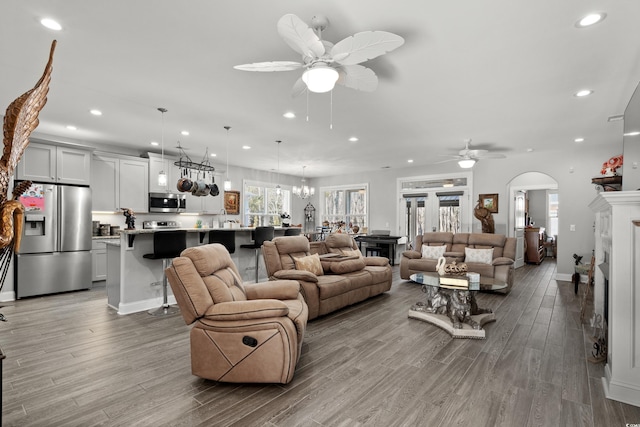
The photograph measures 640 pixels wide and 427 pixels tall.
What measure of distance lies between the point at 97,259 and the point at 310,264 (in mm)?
4047

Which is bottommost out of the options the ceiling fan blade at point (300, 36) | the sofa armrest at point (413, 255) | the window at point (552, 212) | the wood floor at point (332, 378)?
the wood floor at point (332, 378)

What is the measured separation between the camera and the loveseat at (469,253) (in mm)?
5398

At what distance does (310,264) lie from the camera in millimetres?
4410

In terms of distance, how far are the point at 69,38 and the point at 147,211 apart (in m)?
4.47

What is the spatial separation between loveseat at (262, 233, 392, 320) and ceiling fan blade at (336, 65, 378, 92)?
2.20 metres

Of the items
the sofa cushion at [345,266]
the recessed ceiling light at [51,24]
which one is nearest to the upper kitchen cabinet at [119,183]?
the recessed ceiling light at [51,24]

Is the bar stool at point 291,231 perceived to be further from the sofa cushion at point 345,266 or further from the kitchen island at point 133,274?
the kitchen island at point 133,274

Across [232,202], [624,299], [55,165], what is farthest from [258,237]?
[624,299]

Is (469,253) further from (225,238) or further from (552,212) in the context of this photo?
(552,212)

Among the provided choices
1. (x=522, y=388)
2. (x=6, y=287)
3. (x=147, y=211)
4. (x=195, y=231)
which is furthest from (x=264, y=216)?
(x=522, y=388)

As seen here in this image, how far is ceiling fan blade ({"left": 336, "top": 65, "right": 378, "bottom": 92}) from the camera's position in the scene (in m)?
2.51

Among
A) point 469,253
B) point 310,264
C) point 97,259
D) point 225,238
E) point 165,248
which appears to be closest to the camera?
point 165,248

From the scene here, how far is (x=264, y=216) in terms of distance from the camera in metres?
9.46

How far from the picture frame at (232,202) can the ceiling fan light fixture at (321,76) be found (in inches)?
251
